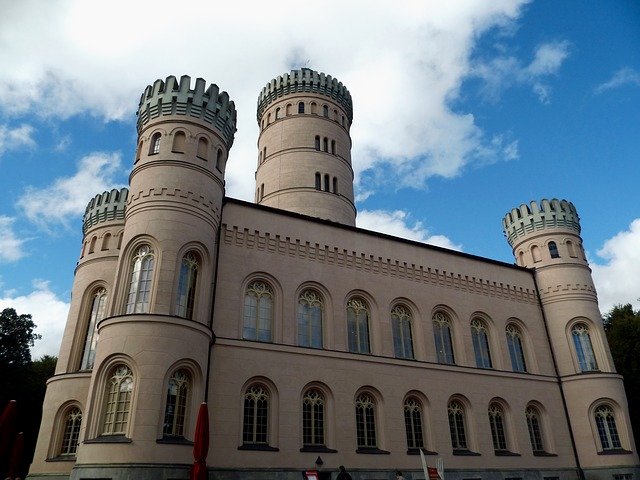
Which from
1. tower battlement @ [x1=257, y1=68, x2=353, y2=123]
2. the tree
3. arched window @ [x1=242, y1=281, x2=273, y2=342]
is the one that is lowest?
arched window @ [x1=242, y1=281, x2=273, y2=342]

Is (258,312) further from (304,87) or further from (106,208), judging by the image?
(304,87)

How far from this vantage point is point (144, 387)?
56.6 ft

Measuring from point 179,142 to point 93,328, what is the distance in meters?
10.9

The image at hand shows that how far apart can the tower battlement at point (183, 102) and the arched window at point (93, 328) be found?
30.4 feet

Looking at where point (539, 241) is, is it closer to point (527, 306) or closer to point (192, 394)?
point (527, 306)

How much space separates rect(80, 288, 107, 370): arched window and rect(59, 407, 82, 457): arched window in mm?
2184

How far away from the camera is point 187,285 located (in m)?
20.5

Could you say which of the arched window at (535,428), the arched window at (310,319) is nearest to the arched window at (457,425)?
the arched window at (535,428)

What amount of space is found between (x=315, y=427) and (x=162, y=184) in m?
12.6

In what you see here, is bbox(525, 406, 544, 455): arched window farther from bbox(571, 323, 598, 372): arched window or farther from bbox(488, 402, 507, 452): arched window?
bbox(571, 323, 598, 372): arched window

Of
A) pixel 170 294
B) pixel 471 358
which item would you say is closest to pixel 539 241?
pixel 471 358

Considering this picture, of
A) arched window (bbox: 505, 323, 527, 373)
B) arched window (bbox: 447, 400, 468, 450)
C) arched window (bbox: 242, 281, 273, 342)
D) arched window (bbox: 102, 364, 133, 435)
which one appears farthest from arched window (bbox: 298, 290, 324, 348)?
arched window (bbox: 505, 323, 527, 373)

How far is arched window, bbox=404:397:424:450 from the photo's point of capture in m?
23.8

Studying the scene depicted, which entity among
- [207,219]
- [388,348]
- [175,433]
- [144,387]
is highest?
[207,219]
